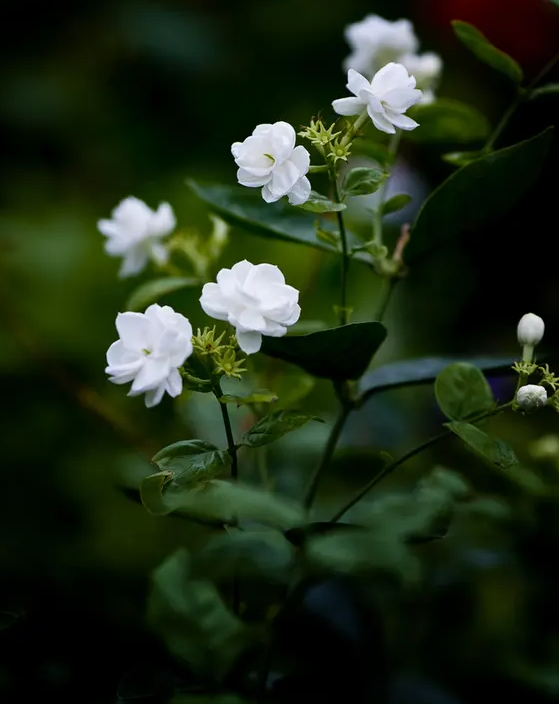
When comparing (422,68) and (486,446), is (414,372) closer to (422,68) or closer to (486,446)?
(486,446)

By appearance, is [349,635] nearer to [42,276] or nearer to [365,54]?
[365,54]

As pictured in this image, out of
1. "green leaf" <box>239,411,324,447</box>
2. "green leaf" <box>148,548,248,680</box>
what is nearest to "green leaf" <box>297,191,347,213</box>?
"green leaf" <box>239,411,324,447</box>

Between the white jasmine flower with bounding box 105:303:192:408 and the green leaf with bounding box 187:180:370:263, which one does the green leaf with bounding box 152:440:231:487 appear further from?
the green leaf with bounding box 187:180:370:263

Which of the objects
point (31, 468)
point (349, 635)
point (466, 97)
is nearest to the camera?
point (349, 635)

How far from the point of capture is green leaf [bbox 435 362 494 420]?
56 centimetres

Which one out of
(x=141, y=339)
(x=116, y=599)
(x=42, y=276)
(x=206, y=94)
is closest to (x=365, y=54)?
(x=141, y=339)

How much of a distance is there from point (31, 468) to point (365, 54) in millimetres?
696

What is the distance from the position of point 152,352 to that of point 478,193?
261 mm

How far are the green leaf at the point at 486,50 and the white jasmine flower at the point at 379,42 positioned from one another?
0.36 feet

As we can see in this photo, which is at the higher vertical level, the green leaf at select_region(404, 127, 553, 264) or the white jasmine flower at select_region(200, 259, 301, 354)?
the green leaf at select_region(404, 127, 553, 264)

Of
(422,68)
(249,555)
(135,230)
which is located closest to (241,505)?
(249,555)

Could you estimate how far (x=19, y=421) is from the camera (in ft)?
3.84

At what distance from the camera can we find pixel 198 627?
1.70ft

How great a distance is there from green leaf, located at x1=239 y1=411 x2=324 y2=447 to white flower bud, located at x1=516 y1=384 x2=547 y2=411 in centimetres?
12
